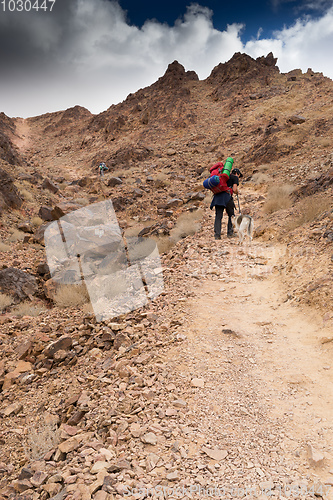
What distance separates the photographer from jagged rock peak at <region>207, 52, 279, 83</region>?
29609mm

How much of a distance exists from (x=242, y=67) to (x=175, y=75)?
7.04 metres

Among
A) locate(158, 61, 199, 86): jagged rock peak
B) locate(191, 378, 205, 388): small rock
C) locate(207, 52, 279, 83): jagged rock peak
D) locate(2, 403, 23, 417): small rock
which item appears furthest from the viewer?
locate(158, 61, 199, 86): jagged rock peak

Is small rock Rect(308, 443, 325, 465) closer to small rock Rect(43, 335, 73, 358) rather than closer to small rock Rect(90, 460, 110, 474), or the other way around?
small rock Rect(90, 460, 110, 474)

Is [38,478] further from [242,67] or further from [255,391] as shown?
[242,67]

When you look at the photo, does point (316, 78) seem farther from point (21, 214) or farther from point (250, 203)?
point (21, 214)

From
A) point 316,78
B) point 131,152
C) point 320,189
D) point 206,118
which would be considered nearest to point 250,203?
point 320,189

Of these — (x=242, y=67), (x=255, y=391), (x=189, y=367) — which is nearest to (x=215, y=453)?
(x=255, y=391)

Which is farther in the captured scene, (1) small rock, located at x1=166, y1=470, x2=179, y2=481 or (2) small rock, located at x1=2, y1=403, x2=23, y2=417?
(2) small rock, located at x1=2, y1=403, x2=23, y2=417

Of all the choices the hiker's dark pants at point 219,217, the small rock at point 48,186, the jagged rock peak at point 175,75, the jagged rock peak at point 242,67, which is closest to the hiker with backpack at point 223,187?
the hiker's dark pants at point 219,217

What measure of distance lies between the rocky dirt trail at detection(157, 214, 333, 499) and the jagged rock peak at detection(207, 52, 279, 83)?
30990 millimetres

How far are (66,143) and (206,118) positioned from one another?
17927 mm

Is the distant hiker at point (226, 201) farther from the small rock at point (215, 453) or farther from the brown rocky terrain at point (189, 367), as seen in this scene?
the small rock at point (215, 453)

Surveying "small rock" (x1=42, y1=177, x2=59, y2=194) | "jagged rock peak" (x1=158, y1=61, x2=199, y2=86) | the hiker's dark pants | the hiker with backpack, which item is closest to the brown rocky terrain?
the hiker's dark pants

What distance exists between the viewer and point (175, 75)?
107 feet
